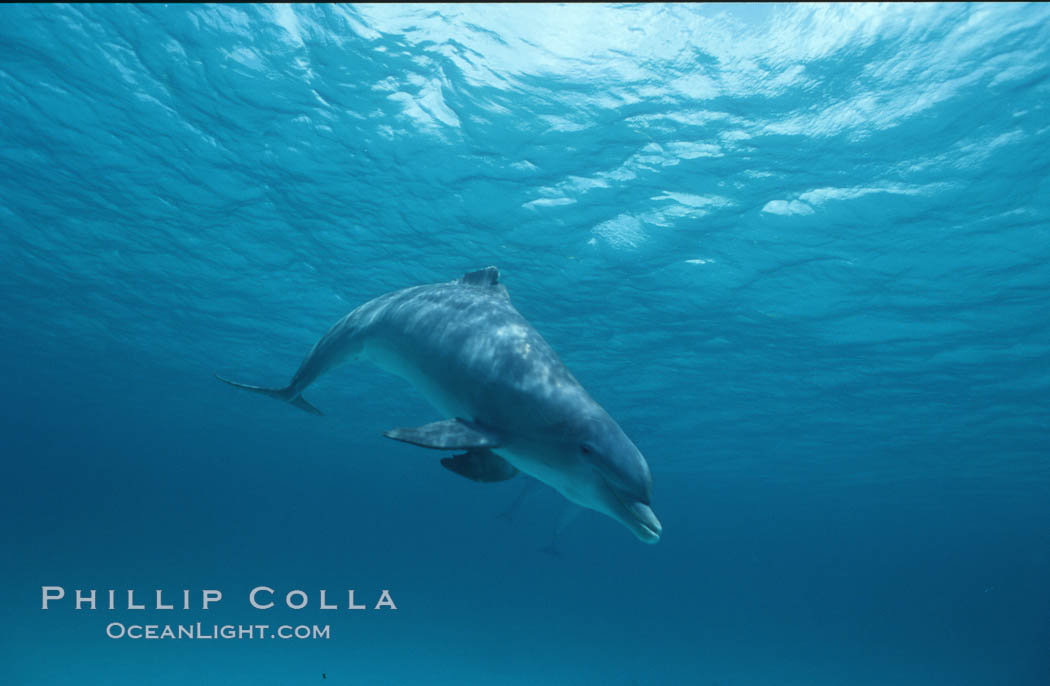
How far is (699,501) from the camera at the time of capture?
63.9 m

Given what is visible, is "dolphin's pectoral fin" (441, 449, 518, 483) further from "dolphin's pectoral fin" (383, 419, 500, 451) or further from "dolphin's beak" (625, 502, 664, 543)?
"dolphin's beak" (625, 502, 664, 543)

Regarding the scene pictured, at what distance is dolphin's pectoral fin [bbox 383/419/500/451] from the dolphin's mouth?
0.93 m

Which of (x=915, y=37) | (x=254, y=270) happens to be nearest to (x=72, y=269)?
(x=254, y=270)

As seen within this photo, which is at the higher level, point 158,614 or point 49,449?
point 49,449

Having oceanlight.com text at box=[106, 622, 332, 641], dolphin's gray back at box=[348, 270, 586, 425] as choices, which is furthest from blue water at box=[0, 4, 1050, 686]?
dolphin's gray back at box=[348, 270, 586, 425]

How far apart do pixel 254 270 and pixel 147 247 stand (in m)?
3.43

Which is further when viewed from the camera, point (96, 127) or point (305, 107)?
point (96, 127)

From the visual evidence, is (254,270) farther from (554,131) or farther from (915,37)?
(915,37)

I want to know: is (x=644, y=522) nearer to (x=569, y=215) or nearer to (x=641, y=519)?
(x=641, y=519)

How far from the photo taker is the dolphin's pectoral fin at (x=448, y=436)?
3812mm

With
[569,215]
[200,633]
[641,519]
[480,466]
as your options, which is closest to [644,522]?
[641,519]

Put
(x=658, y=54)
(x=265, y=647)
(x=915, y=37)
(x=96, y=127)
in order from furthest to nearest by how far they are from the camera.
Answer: (x=265, y=647) < (x=96, y=127) < (x=658, y=54) < (x=915, y=37)

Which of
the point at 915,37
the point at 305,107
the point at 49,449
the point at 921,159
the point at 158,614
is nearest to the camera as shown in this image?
the point at 915,37

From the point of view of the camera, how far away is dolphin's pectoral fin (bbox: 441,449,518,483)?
420 centimetres
